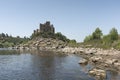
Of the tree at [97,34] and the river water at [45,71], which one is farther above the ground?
the tree at [97,34]

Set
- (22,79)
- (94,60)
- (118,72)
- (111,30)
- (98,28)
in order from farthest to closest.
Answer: (98,28) < (111,30) < (94,60) < (118,72) < (22,79)

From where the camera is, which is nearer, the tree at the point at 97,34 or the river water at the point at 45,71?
the river water at the point at 45,71

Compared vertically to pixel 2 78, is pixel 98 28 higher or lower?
higher

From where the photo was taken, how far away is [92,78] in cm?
4909

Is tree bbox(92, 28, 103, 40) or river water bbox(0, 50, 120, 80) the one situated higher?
tree bbox(92, 28, 103, 40)

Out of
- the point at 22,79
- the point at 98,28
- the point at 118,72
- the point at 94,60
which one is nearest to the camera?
the point at 22,79

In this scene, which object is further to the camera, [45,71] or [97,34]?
[97,34]

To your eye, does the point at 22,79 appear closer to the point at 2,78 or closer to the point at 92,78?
the point at 2,78

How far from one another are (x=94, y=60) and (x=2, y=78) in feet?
138

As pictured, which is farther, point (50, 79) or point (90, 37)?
point (90, 37)

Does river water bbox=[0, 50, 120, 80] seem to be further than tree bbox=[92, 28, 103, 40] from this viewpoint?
No

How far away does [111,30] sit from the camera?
15400 cm

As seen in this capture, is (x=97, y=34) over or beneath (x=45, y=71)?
over

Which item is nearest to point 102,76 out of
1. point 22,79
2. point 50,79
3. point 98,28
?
point 50,79
